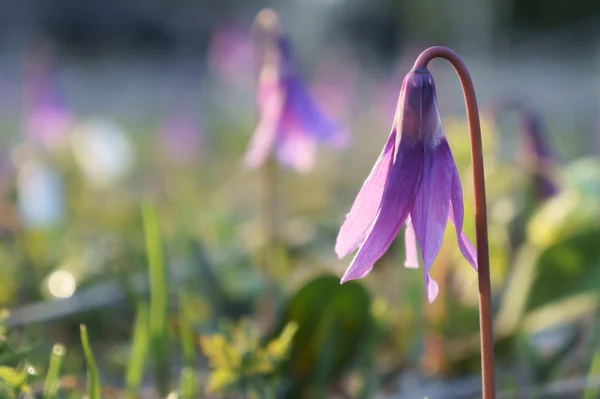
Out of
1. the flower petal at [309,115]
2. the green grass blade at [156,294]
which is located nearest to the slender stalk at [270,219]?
the flower petal at [309,115]

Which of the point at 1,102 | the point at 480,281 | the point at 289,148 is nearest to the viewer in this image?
the point at 480,281

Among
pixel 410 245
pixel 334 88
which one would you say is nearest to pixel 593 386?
pixel 410 245

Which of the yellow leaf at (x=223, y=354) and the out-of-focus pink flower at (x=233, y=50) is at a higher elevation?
the out-of-focus pink flower at (x=233, y=50)

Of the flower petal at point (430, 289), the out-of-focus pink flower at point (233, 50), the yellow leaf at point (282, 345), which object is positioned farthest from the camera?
the out-of-focus pink flower at point (233, 50)

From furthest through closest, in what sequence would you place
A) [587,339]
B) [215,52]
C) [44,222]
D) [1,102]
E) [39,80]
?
[1,102], [215,52], [39,80], [44,222], [587,339]

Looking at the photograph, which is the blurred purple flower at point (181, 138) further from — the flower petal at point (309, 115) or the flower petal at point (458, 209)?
the flower petal at point (458, 209)

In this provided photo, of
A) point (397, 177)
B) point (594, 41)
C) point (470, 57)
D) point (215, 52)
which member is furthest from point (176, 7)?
point (397, 177)

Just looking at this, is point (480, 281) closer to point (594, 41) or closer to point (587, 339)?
point (587, 339)
